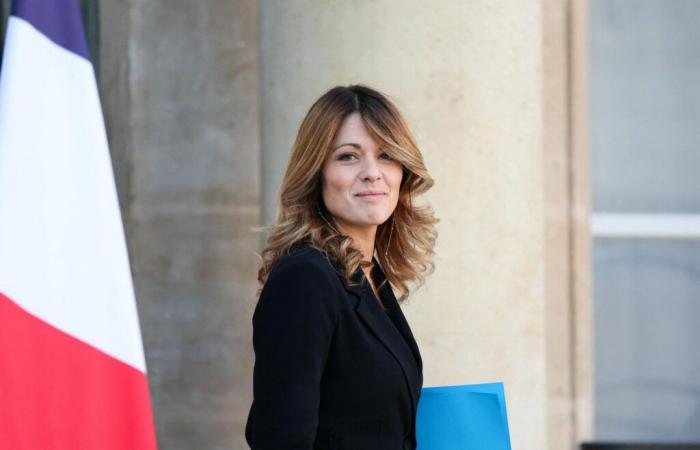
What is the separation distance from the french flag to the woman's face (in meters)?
0.87

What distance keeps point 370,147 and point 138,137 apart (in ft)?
7.04

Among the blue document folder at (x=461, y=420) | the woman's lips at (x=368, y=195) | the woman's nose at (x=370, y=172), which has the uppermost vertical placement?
the woman's nose at (x=370, y=172)

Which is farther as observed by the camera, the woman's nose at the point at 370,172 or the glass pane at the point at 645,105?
the glass pane at the point at 645,105

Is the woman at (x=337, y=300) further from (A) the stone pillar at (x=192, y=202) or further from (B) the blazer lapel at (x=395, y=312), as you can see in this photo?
(A) the stone pillar at (x=192, y=202)

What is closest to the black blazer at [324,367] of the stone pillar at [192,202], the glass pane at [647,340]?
the stone pillar at [192,202]

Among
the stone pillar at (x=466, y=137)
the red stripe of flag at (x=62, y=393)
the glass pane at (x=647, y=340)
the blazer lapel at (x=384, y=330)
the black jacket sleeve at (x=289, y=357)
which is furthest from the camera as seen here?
the glass pane at (x=647, y=340)

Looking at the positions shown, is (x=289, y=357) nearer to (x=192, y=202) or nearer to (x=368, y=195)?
(x=368, y=195)

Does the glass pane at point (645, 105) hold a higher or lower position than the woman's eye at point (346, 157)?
higher

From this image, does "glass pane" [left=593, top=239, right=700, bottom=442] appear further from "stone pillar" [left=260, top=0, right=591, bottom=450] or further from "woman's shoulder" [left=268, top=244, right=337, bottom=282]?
"woman's shoulder" [left=268, top=244, right=337, bottom=282]

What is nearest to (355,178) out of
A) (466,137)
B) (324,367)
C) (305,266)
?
(305,266)

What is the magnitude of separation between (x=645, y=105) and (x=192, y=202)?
1646mm

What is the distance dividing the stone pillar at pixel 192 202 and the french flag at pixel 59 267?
49.1 inches

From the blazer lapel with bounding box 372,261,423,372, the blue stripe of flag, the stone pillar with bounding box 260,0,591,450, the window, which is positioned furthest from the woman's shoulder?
the window

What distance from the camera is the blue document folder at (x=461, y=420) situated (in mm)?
2771
